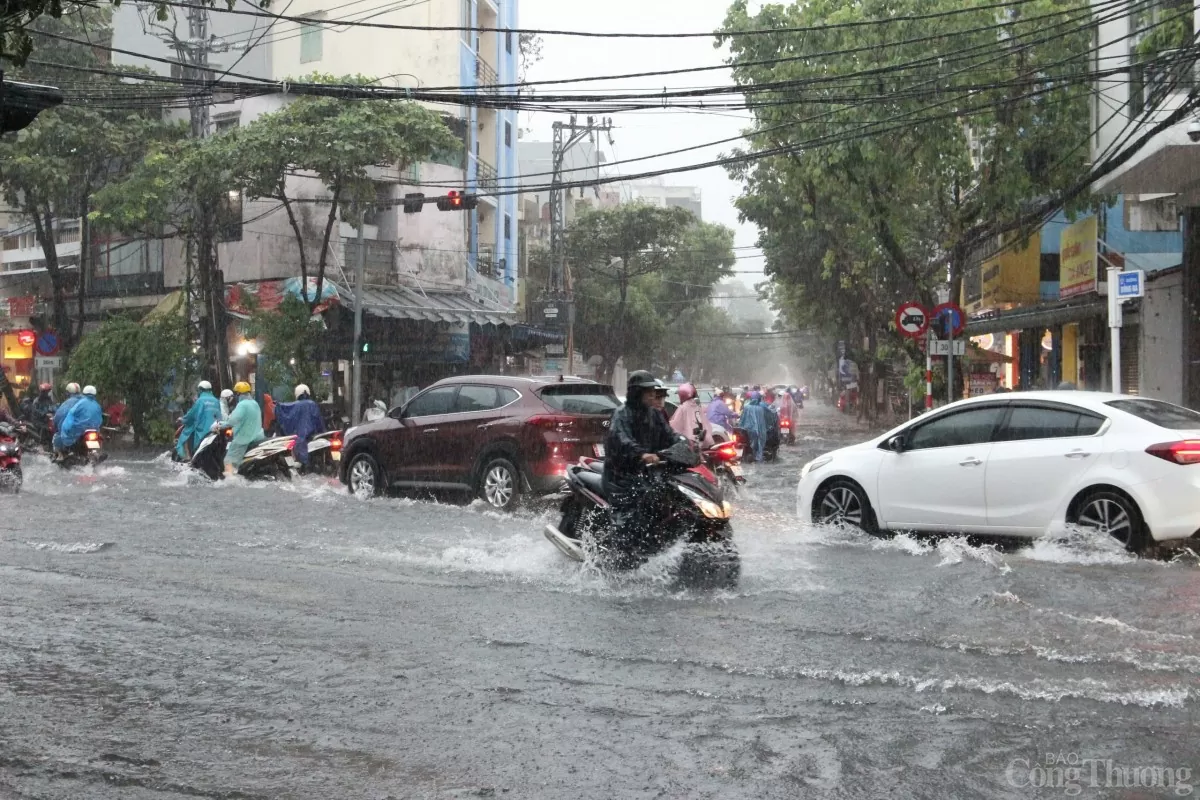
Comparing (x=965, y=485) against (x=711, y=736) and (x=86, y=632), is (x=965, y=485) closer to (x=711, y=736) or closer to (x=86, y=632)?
(x=711, y=736)

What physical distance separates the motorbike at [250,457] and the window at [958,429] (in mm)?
10610

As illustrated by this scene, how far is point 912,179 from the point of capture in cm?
2394

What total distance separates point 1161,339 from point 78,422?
18.9 m

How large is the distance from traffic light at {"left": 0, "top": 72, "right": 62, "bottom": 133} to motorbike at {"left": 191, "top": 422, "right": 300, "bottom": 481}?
1331 centimetres

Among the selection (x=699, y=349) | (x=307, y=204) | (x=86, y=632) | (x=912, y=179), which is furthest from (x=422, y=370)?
(x=699, y=349)

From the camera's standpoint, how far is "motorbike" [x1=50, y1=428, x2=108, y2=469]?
783 inches

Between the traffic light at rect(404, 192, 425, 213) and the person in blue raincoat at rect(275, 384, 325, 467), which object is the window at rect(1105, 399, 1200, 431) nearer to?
the person in blue raincoat at rect(275, 384, 325, 467)

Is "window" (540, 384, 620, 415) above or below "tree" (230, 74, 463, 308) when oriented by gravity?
below

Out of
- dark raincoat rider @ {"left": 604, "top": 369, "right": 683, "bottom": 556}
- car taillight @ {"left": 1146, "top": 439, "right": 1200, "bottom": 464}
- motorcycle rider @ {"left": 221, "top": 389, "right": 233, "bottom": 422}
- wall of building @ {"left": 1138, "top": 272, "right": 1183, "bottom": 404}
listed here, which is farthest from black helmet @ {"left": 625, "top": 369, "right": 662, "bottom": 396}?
wall of building @ {"left": 1138, "top": 272, "right": 1183, "bottom": 404}

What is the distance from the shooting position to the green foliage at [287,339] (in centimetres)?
2722

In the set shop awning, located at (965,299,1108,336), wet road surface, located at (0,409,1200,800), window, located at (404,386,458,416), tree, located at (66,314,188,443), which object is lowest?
wet road surface, located at (0,409,1200,800)

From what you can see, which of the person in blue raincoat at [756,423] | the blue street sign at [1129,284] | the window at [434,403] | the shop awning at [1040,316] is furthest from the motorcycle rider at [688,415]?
the person in blue raincoat at [756,423]

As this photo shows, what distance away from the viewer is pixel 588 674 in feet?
21.1

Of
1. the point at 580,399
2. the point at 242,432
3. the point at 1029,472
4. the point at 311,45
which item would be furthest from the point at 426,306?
the point at 1029,472
